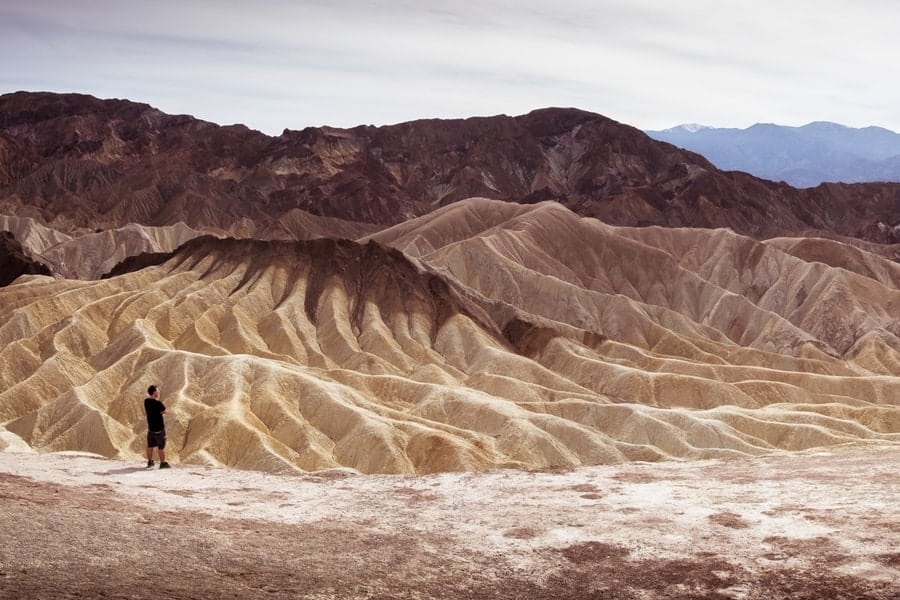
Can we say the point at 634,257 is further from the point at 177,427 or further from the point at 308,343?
the point at 177,427

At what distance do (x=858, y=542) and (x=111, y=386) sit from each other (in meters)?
58.5

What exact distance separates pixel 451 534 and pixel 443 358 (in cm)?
7131

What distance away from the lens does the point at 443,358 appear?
8631cm

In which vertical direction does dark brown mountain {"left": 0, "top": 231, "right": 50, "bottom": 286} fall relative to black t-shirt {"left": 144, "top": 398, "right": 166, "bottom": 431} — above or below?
below

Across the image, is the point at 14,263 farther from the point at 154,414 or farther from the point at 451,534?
the point at 451,534

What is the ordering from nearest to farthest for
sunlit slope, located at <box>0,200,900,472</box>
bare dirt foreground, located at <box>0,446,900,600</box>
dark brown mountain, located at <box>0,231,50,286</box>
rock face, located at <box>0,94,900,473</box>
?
bare dirt foreground, located at <box>0,446,900,600</box>, sunlit slope, located at <box>0,200,900,472</box>, rock face, located at <box>0,94,900,473</box>, dark brown mountain, located at <box>0,231,50,286</box>

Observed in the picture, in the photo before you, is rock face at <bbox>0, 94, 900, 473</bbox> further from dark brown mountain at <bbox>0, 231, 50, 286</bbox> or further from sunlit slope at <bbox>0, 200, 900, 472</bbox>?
dark brown mountain at <bbox>0, 231, 50, 286</bbox>

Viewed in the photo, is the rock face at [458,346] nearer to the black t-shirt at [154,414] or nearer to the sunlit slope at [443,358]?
the sunlit slope at [443,358]

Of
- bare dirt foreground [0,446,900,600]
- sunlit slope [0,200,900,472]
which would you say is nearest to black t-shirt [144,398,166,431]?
bare dirt foreground [0,446,900,600]

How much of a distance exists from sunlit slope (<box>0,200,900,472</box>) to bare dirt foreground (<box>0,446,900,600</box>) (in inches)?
1323

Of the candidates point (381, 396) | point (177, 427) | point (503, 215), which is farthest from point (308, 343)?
point (503, 215)

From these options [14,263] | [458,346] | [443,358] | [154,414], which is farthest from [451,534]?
[14,263]

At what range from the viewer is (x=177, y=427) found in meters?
55.5

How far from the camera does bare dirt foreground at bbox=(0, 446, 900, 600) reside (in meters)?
12.3
